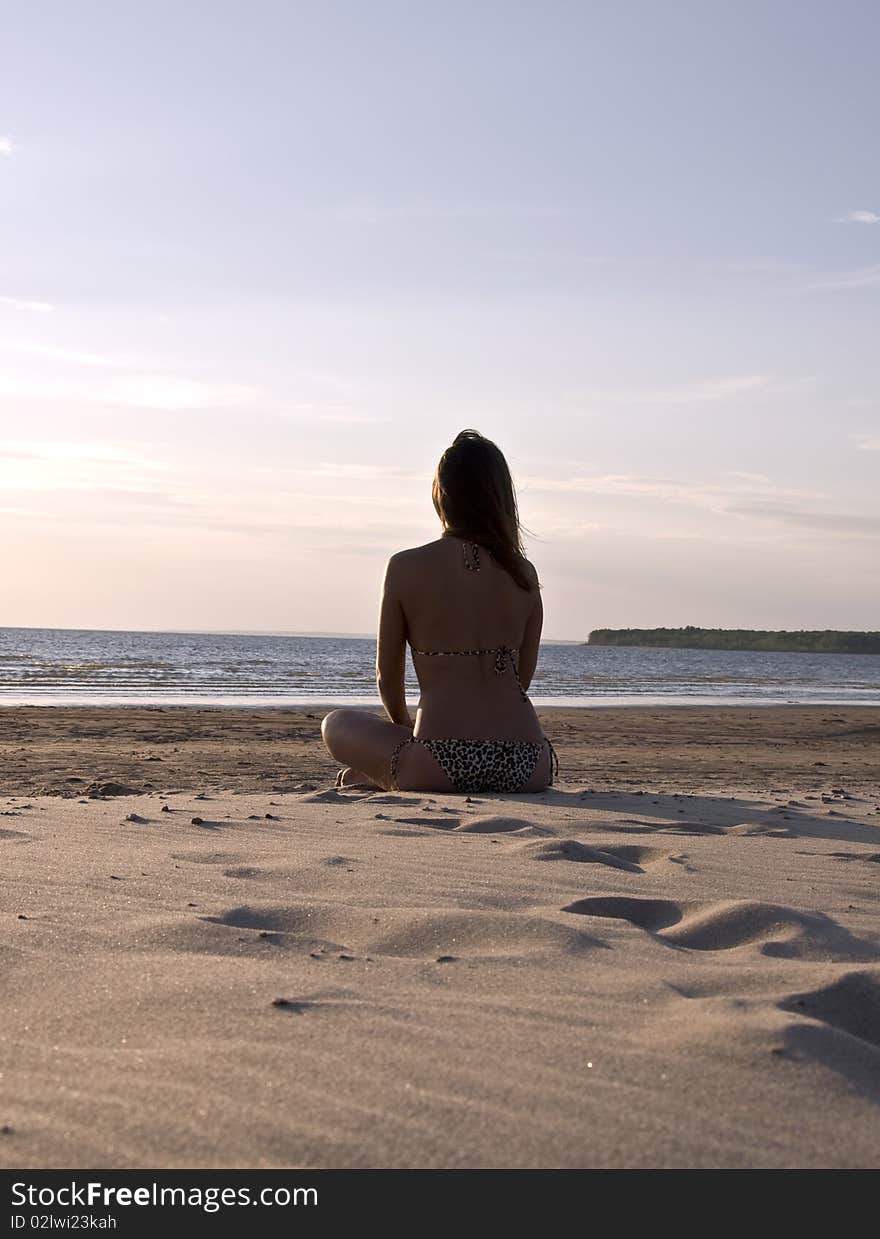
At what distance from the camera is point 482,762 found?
5.41 m

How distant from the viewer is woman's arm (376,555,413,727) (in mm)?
5250

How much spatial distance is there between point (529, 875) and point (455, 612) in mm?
2172

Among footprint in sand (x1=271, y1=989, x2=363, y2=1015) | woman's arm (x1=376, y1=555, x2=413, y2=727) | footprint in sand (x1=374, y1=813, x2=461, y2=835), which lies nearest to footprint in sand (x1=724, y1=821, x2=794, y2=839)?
footprint in sand (x1=374, y1=813, x2=461, y2=835)

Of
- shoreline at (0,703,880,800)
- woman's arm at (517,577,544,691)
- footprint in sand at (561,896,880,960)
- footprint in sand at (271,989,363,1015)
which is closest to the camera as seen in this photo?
footprint in sand at (271,989,363,1015)

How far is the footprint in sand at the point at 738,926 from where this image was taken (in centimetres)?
249

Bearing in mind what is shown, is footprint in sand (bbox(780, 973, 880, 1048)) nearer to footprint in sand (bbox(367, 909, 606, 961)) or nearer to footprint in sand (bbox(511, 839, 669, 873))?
footprint in sand (bbox(367, 909, 606, 961))

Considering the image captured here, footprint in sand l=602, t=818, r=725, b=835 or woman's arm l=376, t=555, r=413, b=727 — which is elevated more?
woman's arm l=376, t=555, r=413, b=727

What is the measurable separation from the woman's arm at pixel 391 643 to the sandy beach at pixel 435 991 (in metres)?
0.99

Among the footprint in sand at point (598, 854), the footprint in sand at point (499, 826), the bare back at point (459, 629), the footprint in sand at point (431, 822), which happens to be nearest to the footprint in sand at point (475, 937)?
the footprint in sand at point (598, 854)

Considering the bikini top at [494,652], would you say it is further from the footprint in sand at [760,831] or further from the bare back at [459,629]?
the footprint in sand at [760,831]

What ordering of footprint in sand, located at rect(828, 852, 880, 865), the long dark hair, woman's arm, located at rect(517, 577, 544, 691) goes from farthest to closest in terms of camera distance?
woman's arm, located at rect(517, 577, 544, 691) < the long dark hair < footprint in sand, located at rect(828, 852, 880, 865)

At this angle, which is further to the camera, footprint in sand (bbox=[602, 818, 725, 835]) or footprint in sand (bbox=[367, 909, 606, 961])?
footprint in sand (bbox=[602, 818, 725, 835])

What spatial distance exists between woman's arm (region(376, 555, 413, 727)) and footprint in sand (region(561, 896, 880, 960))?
2398 mm

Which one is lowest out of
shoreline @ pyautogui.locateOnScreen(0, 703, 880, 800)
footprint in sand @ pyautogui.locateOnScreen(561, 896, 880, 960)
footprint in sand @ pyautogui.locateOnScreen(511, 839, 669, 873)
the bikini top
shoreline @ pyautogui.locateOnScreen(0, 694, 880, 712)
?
shoreline @ pyautogui.locateOnScreen(0, 694, 880, 712)
